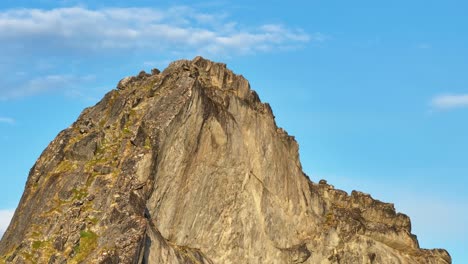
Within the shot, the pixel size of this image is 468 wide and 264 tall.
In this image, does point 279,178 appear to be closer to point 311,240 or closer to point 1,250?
point 311,240

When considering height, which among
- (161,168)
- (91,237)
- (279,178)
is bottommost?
(91,237)

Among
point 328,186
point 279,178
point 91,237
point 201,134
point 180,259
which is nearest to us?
point 91,237

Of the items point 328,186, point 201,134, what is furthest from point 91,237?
point 328,186

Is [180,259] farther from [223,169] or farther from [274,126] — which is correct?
[274,126]

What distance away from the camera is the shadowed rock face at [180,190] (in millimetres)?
81938

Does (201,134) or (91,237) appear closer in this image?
(91,237)

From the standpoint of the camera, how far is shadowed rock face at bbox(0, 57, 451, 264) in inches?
3226

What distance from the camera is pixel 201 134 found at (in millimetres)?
94875

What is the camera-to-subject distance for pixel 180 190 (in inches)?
3595

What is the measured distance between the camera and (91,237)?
80188 millimetres

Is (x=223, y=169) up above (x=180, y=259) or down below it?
above

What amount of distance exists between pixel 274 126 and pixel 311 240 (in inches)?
524

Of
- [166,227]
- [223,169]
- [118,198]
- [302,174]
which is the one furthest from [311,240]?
[118,198]

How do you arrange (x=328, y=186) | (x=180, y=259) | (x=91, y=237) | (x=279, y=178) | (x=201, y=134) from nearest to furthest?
(x=91, y=237) < (x=180, y=259) < (x=201, y=134) < (x=279, y=178) < (x=328, y=186)
